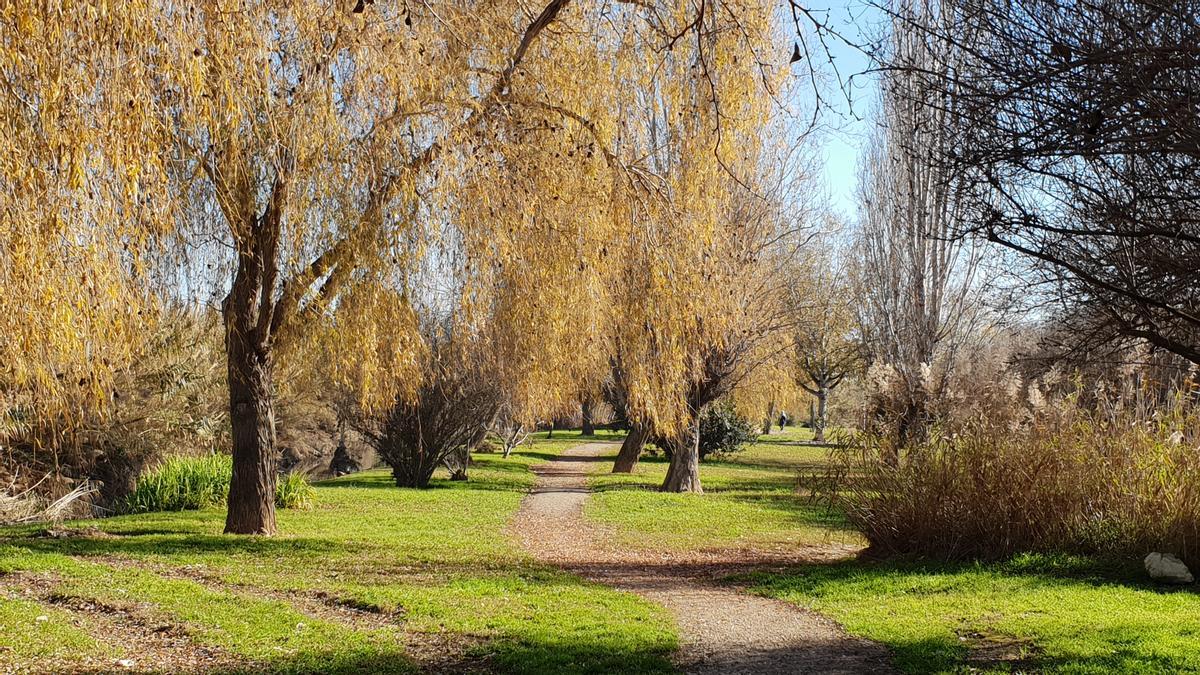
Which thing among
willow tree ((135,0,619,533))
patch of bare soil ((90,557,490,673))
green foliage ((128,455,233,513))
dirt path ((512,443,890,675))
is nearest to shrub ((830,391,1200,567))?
dirt path ((512,443,890,675))

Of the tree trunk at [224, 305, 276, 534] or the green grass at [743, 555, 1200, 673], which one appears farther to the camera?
the tree trunk at [224, 305, 276, 534]

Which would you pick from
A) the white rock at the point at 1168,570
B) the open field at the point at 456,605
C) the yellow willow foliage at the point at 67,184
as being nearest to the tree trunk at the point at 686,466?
the open field at the point at 456,605

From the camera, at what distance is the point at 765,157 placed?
1917 centimetres

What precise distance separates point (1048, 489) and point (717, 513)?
23.2ft

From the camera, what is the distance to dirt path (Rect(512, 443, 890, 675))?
20.3 ft

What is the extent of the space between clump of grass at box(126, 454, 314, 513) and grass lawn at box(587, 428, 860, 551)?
489 centimetres

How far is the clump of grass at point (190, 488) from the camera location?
14.5 meters

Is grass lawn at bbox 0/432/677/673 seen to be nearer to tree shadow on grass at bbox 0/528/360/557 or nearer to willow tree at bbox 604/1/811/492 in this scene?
tree shadow on grass at bbox 0/528/360/557

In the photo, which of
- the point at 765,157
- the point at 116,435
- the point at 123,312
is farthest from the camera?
the point at 765,157

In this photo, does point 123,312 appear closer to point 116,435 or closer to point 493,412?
point 116,435

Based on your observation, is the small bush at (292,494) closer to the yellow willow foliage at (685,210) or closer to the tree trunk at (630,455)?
the yellow willow foliage at (685,210)

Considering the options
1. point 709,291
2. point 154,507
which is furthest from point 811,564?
point 154,507

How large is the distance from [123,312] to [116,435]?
12.9 m

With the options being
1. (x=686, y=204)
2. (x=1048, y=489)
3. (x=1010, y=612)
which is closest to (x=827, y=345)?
(x=1048, y=489)
